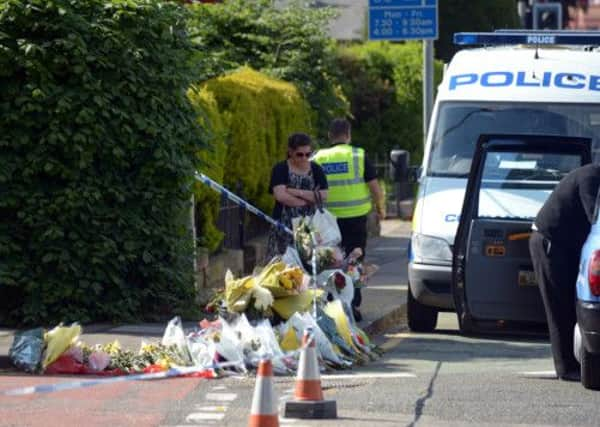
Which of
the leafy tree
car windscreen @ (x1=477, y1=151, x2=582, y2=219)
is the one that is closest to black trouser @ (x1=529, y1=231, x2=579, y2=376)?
car windscreen @ (x1=477, y1=151, x2=582, y2=219)

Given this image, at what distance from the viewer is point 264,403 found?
7.68m

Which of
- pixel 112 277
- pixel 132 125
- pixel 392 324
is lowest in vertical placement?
pixel 392 324

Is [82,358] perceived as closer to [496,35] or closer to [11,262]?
[11,262]

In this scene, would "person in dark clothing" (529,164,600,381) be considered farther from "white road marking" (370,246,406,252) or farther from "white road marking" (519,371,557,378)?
"white road marking" (370,246,406,252)

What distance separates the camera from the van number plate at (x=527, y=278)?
36.9 ft

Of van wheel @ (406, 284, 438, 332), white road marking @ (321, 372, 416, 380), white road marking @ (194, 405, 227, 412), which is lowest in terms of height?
van wheel @ (406, 284, 438, 332)

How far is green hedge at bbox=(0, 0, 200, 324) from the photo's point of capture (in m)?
12.4

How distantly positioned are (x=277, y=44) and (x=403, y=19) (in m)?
2.62

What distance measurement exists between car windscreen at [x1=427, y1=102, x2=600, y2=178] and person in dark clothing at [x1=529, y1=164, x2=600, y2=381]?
336 centimetres

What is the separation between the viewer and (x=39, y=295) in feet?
40.9

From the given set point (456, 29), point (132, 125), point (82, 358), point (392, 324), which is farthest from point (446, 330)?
point (456, 29)

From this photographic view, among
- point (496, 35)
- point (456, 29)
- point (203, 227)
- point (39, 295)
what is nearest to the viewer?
point (39, 295)

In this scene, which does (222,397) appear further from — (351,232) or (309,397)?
(351,232)

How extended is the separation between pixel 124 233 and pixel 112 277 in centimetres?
39
